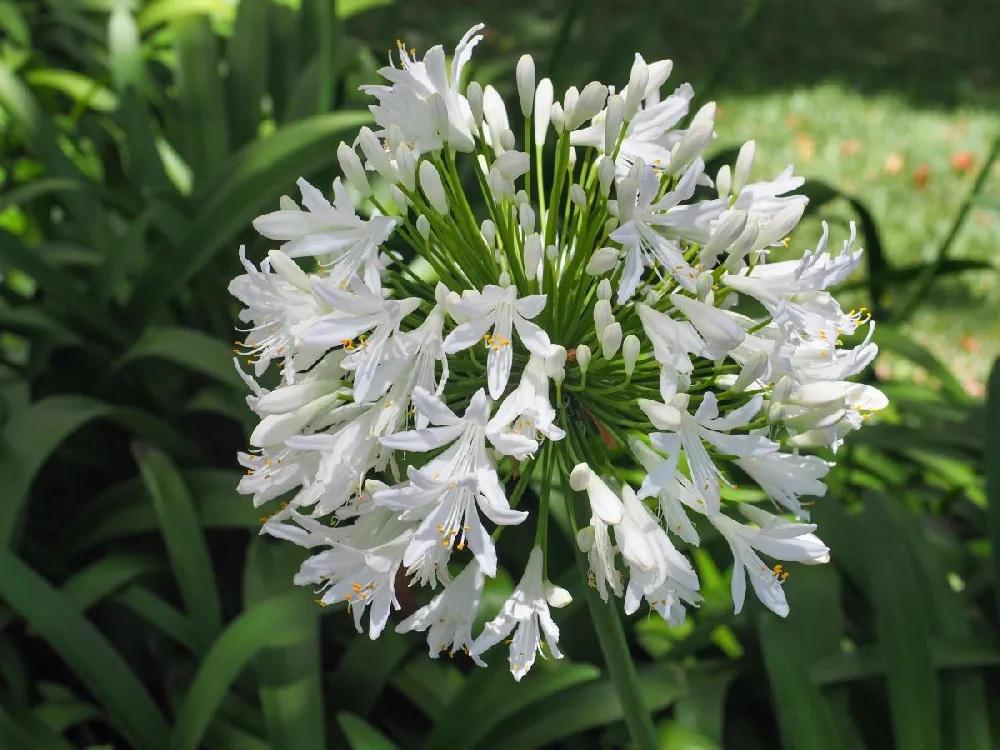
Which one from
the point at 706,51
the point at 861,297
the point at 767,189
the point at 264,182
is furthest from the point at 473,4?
the point at 767,189

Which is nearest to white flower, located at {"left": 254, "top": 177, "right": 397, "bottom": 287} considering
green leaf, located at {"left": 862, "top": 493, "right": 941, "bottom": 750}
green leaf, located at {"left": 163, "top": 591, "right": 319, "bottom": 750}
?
green leaf, located at {"left": 163, "top": 591, "right": 319, "bottom": 750}

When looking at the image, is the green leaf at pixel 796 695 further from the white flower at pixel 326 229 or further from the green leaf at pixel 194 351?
the green leaf at pixel 194 351

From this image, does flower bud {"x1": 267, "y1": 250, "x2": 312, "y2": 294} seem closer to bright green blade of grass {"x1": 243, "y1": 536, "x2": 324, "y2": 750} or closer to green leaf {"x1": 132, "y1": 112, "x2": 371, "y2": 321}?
bright green blade of grass {"x1": 243, "y1": 536, "x2": 324, "y2": 750}

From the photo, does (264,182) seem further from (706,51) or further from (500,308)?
(706,51)

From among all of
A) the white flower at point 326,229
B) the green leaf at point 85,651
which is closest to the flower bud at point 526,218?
the white flower at point 326,229

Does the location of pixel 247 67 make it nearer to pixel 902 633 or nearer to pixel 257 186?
pixel 257 186
